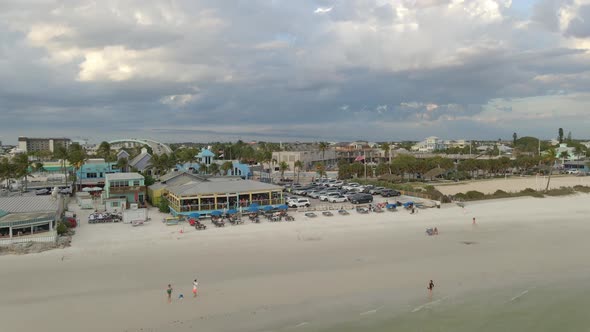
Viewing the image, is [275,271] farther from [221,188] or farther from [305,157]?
[305,157]

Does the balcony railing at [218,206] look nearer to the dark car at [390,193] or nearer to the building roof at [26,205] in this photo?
the building roof at [26,205]

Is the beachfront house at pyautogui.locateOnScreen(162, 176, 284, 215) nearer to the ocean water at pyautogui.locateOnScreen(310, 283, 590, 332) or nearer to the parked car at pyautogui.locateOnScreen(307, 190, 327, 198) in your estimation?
the parked car at pyautogui.locateOnScreen(307, 190, 327, 198)

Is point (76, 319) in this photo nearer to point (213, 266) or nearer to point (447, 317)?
point (213, 266)

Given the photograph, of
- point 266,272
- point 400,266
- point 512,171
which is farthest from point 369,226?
point 512,171

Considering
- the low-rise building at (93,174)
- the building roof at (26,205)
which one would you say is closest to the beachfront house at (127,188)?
Result: the building roof at (26,205)

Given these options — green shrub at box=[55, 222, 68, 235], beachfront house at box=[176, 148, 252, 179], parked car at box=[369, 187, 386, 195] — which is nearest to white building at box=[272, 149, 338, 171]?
beachfront house at box=[176, 148, 252, 179]

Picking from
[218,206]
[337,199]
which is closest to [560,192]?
[337,199]
